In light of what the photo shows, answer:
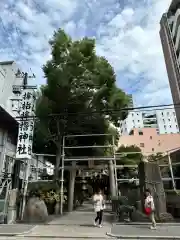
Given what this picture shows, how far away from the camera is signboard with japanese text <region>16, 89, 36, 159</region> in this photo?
43.5 feet

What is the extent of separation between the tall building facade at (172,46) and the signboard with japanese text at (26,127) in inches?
1579

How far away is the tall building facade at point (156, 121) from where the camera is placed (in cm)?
9069

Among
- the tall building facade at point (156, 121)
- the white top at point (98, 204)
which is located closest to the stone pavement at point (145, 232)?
the white top at point (98, 204)

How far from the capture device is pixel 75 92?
15.5m

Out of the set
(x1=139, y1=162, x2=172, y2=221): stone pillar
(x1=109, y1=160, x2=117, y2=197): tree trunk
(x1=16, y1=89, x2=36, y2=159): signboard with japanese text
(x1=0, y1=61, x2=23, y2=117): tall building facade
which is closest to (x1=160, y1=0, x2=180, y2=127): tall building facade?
(x1=0, y1=61, x2=23, y2=117): tall building facade

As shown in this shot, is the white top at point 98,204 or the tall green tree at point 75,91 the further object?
the tall green tree at point 75,91

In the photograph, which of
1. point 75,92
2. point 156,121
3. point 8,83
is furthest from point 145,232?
point 156,121

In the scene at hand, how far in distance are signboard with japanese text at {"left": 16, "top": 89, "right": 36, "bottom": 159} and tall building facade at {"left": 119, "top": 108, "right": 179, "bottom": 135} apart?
76636mm

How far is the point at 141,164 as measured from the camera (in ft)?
42.1

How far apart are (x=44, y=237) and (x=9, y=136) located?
10085 millimetres

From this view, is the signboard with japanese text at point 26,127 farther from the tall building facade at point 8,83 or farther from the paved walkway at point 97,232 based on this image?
the tall building facade at point 8,83

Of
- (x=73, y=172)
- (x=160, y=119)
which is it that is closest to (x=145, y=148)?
(x=160, y=119)

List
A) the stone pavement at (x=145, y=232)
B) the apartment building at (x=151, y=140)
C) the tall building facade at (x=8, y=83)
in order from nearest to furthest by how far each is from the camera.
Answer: the stone pavement at (x=145, y=232) < the tall building facade at (x=8, y=83) < the apartment building at (x=151, y=140)

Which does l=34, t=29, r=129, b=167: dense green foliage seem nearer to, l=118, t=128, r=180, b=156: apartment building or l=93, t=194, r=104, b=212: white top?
l=93, t=194, r=104, b=212: white top
